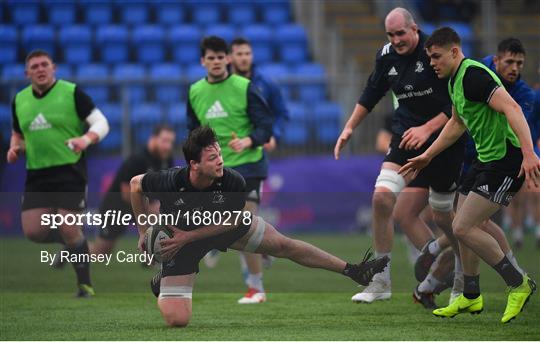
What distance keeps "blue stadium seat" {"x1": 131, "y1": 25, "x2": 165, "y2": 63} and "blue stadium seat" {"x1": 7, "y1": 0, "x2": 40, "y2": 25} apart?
88.7 inches

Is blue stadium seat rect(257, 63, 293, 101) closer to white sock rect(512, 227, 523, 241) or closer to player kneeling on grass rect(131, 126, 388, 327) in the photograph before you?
white sock rect(512, 227, 523, 241)

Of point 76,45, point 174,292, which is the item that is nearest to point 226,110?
point 174,292

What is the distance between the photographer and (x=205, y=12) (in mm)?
21641

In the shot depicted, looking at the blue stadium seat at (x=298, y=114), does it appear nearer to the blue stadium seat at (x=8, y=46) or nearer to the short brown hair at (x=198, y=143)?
the blue stadium seat at (x=8, y=46)

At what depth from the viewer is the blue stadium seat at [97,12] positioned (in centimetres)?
2139

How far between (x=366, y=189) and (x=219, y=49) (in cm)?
796

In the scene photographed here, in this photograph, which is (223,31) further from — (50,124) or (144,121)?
(50,124)

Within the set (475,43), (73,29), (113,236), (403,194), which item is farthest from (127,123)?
(403,194)

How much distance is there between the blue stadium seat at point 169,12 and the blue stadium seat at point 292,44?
2095 millimetres

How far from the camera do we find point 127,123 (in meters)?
17.5

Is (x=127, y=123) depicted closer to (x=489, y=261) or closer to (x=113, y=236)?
(x=113, y=236)

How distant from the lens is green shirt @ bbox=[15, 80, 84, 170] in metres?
10.4

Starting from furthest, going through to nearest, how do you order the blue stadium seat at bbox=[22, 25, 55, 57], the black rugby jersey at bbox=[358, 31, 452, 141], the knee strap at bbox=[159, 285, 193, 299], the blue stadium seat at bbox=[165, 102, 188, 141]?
the blue stadium seat at bbox=[22, 25, 55, 57] < the blue stadium seat at bbox=[165, 102, 188, 141] < the black rugby jersey at bbox=[358, 31, 452, 141] < the knee strap at bbox=[159, 285, 193, 299]

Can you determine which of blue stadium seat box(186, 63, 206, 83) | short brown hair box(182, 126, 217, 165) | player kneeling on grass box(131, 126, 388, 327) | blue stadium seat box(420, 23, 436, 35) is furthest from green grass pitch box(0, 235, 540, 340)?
blue stadium seat box(420, 23, 436, 35)
